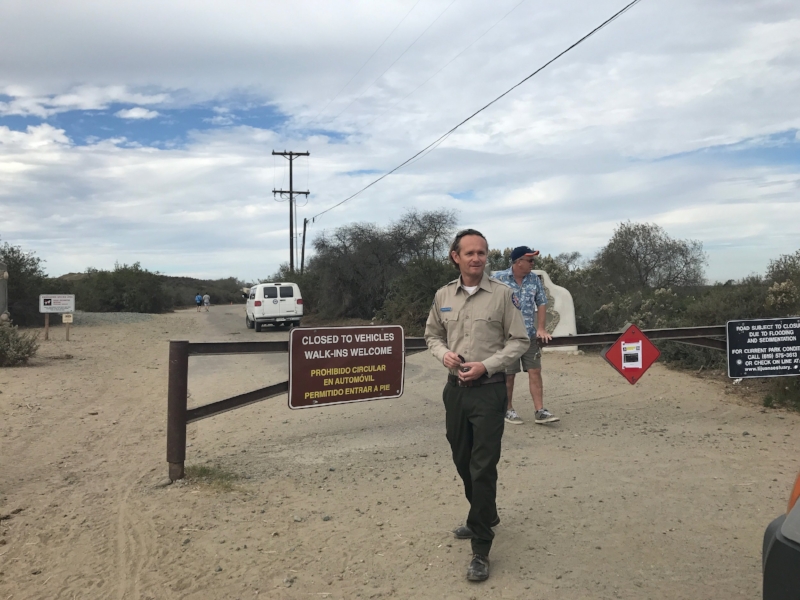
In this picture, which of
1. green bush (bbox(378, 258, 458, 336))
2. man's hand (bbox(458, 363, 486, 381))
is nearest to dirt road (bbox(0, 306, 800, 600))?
man's hand (bbox(458, 363, 486, 381))

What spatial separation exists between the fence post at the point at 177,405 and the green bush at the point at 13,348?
8865 millimetres

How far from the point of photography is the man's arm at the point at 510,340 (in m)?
3.64

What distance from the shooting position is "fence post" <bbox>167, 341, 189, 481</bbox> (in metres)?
5.26

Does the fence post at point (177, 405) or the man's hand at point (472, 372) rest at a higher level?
the man's hand at point (472, 372)

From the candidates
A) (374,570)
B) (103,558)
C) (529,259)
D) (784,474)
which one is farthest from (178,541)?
(784,474)

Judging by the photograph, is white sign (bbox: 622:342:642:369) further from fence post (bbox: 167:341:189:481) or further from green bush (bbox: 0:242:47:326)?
green bush (bbox: 0:242:47:326)

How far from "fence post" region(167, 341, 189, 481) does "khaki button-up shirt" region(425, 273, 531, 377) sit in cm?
240

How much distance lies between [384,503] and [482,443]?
4.84 feet

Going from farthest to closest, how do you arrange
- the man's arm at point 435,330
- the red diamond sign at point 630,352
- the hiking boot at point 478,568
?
the red diamond sign at point 630,352 < the man's arm at point 435,330 < the hiking boot at point 478,568

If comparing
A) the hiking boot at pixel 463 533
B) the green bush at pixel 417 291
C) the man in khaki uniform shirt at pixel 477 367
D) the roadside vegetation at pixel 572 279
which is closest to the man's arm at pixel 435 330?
the man in khaki uniform shirt at pixel 477 367

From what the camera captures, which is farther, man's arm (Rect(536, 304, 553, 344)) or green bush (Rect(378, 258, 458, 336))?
green bush (Rect(378, 258, 458, 336))

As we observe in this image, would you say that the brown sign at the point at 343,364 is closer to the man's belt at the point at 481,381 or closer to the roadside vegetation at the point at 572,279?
the man's belt at the point at 481,381

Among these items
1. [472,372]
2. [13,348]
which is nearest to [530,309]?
[472,372]

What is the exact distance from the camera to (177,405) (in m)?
5.31
